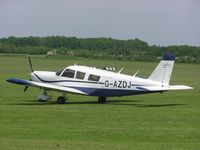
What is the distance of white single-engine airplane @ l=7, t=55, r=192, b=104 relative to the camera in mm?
25656

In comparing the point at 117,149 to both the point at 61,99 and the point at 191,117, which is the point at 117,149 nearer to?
the point at 191,117

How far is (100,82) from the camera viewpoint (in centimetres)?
2655

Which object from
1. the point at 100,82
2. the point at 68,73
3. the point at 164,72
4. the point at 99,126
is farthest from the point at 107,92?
the point at 99,126

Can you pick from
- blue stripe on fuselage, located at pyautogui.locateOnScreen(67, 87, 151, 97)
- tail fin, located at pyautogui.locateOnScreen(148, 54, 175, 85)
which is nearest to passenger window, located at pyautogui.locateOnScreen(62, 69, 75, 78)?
blue stripe on fuselage, located at pyautogui.locateOnScreen(67, 87, 151, 97)

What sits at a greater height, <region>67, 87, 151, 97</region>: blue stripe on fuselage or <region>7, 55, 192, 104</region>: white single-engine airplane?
<region>7, 55, 192, 104</region>: white single-engine airplane

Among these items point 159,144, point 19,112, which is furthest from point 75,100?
point 159,144

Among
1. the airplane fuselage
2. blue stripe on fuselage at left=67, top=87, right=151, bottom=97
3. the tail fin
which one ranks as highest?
the tail fin

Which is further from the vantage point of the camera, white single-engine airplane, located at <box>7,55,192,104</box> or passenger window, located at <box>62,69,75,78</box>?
passenger window, located at <box>62,69,75,78</box>

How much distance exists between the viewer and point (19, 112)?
70.5 ft

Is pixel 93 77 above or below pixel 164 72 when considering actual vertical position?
below

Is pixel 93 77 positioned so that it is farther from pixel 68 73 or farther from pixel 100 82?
pixel 68 73

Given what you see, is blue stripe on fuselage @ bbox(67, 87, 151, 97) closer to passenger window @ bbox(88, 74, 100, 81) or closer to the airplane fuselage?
the airplane fuselage

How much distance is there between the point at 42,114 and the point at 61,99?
547 centimetres

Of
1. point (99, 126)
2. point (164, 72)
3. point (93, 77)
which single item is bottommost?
point (99, 126)
